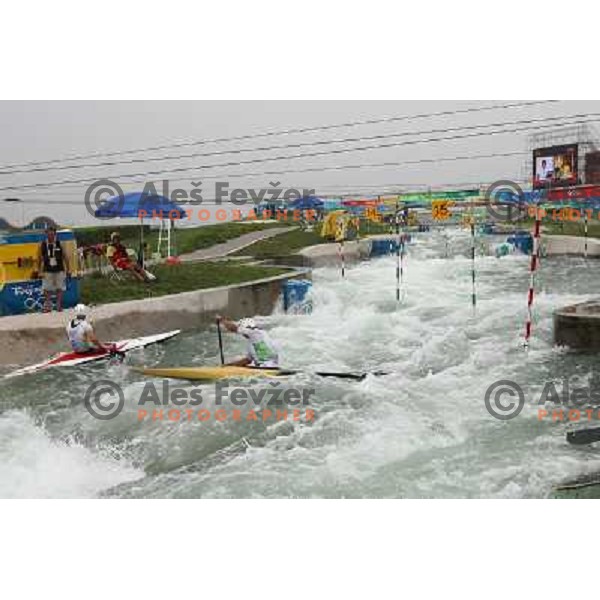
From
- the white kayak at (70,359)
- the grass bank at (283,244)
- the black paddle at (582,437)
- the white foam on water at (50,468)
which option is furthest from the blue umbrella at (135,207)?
the black paddle at (582,437)

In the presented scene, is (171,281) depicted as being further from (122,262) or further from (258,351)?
(258,351)

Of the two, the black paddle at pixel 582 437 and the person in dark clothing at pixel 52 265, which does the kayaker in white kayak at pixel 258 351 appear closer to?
the black paddle at pixel 582 437

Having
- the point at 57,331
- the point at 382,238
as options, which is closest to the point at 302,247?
the point at 382,238

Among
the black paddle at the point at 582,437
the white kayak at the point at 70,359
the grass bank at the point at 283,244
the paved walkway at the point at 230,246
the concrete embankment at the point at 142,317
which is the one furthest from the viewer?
the grass bank at the point at 283,244

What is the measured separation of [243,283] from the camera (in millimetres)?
19469

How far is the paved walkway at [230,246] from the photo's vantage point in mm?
30719

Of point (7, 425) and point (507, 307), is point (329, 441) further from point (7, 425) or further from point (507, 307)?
point (507, 307)

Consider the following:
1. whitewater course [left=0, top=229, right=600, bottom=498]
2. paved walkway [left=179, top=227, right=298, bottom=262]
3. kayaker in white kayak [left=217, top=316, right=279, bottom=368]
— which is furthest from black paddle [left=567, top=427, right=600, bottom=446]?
paved walkway [left=179, top=227, right=298, bottom=262]

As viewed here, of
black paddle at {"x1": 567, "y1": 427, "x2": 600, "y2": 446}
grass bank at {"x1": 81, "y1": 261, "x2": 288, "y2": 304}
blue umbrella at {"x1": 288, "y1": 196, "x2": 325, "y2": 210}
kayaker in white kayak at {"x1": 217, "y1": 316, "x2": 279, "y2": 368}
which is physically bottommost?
black paddle at {"x1": 567, "y1": 427, "x2": 600, "y2": 446}

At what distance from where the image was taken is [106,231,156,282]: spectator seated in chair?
18.9 m

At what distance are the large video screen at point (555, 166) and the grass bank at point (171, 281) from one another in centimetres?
4511

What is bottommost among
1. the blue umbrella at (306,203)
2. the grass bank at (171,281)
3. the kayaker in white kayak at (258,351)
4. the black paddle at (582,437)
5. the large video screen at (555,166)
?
the black paddle at (582,437)

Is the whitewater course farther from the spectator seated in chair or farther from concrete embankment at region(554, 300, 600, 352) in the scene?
the spectator seated in chair

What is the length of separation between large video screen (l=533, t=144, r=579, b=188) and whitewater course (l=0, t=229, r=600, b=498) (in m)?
48.7
